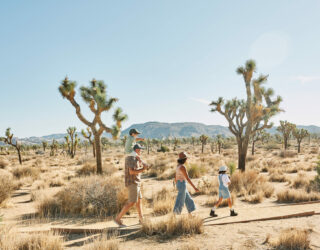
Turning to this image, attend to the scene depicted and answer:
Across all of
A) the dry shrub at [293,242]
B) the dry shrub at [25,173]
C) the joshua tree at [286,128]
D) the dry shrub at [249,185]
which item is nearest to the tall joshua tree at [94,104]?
the dry shrub at [25,173]

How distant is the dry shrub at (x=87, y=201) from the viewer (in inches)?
273

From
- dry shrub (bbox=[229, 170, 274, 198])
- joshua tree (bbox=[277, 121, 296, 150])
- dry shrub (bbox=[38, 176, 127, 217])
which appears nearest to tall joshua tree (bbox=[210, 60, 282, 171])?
dry shrub (bbox=[229, 170, 274, 198])

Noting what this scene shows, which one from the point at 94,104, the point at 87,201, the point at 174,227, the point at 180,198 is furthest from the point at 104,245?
the point at 94,104

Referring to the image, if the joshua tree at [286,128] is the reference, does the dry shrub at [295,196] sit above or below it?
below

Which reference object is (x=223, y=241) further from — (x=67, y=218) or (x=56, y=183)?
(x=56, y=183)

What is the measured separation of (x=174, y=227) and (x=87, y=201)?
3.50 metres

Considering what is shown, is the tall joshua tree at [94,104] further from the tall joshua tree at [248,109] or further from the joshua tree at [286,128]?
the joshua tree at [286,128]

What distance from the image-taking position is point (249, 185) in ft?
31.7

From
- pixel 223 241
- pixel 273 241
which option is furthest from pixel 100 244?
pixel 273 241

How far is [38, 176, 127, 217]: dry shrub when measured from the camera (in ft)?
22.8

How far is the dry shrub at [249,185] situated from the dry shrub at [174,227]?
4758 mm

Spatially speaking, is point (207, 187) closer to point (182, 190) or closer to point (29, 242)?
point (182, 190)

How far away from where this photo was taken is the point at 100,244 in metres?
3.76

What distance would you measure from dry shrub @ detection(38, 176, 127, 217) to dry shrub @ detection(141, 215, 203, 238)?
236 cm
